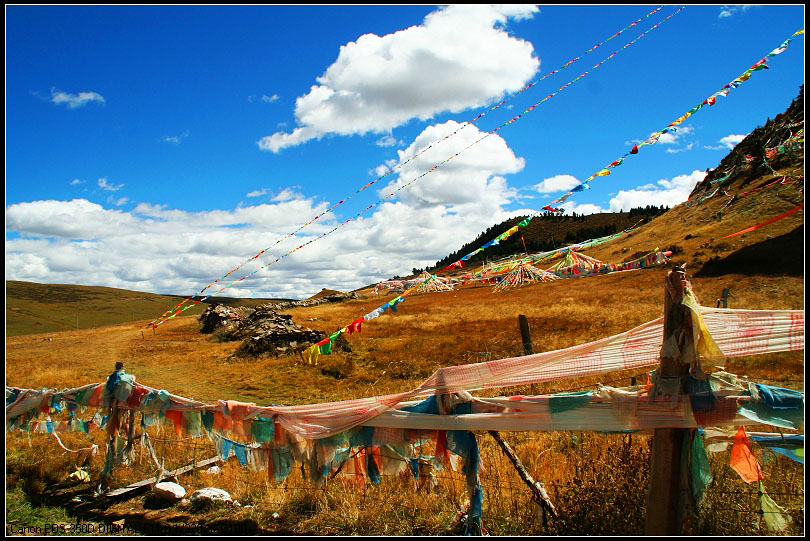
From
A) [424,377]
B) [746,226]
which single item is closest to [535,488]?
[424,377]

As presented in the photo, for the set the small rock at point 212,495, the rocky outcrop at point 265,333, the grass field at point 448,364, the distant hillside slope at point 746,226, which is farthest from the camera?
the distant hillside slope at point 746,226

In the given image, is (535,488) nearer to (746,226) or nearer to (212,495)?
(212,495)

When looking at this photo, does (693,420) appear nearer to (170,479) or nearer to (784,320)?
(784,320)

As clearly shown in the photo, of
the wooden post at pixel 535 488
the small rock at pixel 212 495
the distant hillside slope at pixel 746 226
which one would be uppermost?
the distant hillside slope at pixel 746 226

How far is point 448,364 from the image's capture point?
64.0 ft

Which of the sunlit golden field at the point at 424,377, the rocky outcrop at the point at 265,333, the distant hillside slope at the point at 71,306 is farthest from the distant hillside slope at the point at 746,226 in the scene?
the distant hillside slope at the point at 71,306

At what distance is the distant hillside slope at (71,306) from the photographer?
109375 mm

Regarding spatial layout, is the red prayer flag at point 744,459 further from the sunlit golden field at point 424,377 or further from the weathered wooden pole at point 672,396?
the weathered wooden pole at point 672,396

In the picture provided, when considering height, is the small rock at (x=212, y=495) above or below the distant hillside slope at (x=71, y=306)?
below

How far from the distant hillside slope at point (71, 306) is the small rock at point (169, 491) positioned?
291 feet

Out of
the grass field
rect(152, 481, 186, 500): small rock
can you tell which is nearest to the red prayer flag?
the grass field

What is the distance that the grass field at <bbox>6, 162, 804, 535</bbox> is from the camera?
15.4 feet

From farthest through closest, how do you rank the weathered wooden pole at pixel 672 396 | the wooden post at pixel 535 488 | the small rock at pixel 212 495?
the small rock at pixel 212 495
the wooden post at pixel 535 488
the weathered wooden pole at pixel 672 396

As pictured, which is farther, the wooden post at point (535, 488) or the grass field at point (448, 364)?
the grass field at point (448, 364)
